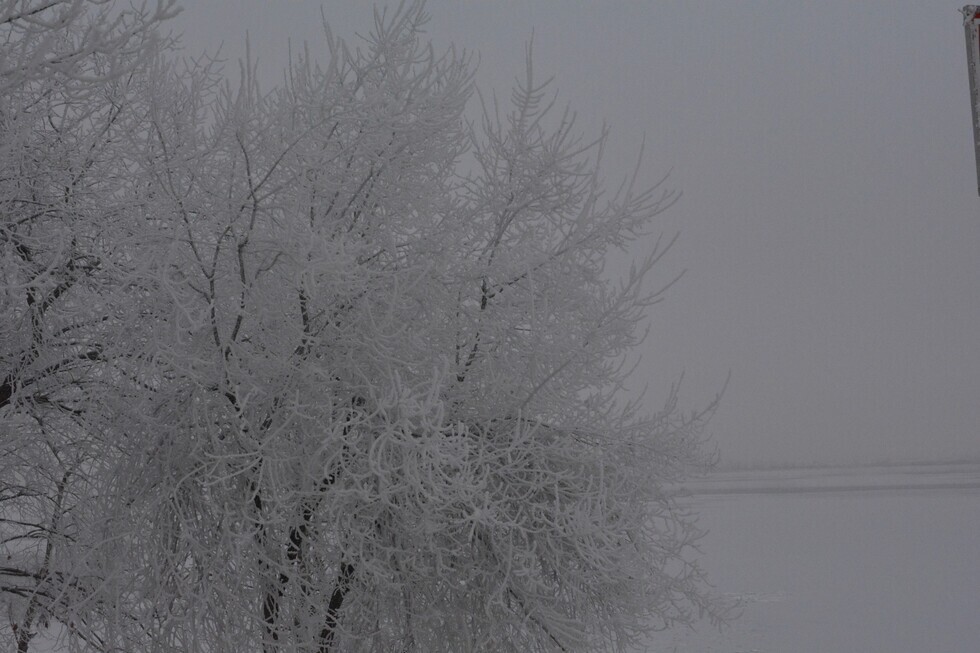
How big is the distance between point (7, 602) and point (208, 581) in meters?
5.86

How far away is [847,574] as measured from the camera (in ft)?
99.2

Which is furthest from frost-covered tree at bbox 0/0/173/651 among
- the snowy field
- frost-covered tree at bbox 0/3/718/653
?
the snowy field

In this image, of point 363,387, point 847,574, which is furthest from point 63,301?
point 847,574

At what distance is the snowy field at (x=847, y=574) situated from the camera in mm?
22328

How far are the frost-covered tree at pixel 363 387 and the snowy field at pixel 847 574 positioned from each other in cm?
230

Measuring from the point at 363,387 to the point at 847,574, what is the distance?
2704 cm

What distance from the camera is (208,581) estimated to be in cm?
704

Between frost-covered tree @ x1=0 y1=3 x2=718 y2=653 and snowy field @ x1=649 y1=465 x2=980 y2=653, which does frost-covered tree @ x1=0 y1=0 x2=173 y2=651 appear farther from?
snowy field @ x1=649 y1=465 x2=980 y2=653

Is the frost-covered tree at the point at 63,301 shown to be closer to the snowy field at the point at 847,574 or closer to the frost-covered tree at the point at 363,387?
the frost-covered tree at the point at 363,387

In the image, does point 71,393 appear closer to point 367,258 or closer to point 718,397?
point 367,258

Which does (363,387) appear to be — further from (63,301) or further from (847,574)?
(847,574)

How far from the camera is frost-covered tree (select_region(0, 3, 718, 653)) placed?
6.85 metres

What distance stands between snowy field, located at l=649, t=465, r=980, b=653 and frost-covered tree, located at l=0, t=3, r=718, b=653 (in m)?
2.30

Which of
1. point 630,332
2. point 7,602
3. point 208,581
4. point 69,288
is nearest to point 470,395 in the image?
point 630,332
